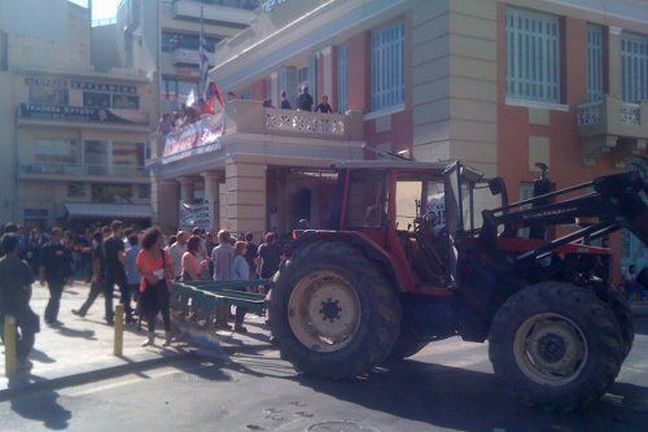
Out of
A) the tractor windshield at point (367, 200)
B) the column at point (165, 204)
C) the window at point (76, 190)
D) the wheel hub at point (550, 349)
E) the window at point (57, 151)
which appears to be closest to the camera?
the wheel hub at point (550, 349)

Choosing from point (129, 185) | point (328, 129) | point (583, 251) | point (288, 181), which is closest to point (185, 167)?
point (288, 181)

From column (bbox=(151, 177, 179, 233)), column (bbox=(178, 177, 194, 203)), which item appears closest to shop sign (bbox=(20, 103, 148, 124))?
column (bbox=(151, 177, 179, 233))

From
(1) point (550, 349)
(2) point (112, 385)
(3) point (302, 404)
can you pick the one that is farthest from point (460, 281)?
(2) point (112, 385)

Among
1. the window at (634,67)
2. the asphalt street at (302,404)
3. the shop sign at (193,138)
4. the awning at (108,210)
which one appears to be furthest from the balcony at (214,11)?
the asphalt street at (302,404)

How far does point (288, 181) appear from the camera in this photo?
22.4 m

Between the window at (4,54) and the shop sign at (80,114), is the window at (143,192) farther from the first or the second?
the window at (4,54)

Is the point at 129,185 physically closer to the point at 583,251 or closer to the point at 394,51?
the point at 394,51

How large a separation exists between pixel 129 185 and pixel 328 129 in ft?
106

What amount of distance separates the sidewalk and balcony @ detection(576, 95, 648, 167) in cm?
982

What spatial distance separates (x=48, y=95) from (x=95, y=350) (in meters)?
39.5

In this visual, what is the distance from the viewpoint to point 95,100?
48781 mm

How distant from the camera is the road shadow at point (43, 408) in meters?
7.61

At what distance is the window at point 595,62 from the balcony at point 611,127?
1070 mm

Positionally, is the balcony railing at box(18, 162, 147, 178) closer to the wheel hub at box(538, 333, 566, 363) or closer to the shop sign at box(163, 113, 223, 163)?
the shop sign at box(163, 113, 223, 163)
